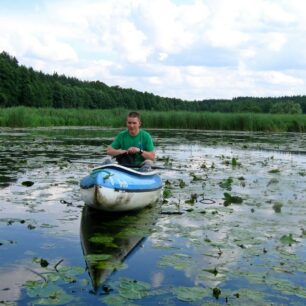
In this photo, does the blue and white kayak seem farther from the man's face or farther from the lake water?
the man's face

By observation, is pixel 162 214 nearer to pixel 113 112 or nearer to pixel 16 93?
pixel 113 112

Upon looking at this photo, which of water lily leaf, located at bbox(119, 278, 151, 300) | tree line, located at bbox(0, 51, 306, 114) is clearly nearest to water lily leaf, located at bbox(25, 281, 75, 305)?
water lily leaf, located at bbox(119, 278, 151, 300)

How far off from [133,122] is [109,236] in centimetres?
262

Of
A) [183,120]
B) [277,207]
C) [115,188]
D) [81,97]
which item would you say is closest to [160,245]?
[115,188]

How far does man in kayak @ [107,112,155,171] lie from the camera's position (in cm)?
895

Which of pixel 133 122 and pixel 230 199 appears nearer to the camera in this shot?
pixel 133 122

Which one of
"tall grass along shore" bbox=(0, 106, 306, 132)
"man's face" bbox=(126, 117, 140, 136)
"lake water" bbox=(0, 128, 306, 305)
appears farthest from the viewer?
"tall grass along shore" bbox=(0, 106, 306, 132)

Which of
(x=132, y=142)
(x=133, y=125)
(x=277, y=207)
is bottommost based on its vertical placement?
(x=277, y=207)

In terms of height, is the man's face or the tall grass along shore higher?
the man's face

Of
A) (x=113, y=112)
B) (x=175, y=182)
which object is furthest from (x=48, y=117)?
(x=175, y=182)

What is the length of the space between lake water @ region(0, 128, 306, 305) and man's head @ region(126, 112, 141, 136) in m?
1.44

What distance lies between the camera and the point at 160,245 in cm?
656

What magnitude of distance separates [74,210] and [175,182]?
13.5ft

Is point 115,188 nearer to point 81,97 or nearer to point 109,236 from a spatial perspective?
point 109,236
